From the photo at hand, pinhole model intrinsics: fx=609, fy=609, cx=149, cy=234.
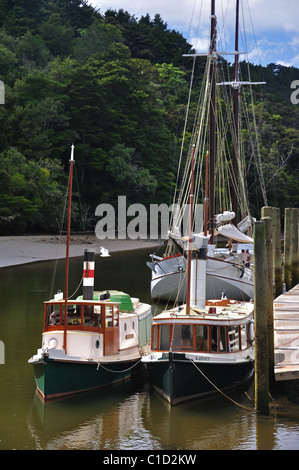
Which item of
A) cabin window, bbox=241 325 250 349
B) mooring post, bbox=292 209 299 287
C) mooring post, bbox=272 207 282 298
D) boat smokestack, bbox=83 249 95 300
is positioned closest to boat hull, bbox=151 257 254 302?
mooring post, bbox=292 209 299 287

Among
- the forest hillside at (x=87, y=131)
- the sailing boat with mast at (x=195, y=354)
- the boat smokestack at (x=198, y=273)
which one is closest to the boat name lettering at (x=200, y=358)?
the sailing boat with mast at (x=195, y=354)

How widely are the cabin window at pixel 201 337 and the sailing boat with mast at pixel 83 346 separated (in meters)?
2.45

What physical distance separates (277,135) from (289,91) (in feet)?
193

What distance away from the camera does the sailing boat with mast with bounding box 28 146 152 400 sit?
53.5 feet

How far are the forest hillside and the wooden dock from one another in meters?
28.6

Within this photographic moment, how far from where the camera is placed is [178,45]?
137750mm

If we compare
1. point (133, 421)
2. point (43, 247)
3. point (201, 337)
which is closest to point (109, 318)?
point (201, 337)

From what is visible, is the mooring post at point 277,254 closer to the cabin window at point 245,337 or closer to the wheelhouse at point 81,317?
the cabin window at point 245,337

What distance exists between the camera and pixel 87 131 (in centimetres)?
7506

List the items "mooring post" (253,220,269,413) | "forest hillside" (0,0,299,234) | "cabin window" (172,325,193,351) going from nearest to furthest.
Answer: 1. "mooring post" (253,220,269,413)
2. "cabin window" (172,325,193,351)
3. "forest hillside" (0,0,299,234)

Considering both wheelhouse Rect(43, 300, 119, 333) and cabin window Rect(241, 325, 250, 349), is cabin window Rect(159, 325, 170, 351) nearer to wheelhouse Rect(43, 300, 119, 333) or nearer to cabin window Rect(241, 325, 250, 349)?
wheelhouse Rect(43, 300, 119, 333)

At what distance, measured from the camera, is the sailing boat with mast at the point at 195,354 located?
16.2 meters

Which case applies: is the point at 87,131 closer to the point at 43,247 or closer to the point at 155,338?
the point at 43,247

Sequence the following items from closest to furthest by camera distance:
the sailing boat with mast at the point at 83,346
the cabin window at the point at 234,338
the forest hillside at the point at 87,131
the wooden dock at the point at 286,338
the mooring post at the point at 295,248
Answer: the wooden dock at the point at 286,338, the sailing boat with mast at the point at 83,346, the cabin window at the point at 234,338, the mooring post at the point at 295,248, the forest hillside at the point at 87,131
